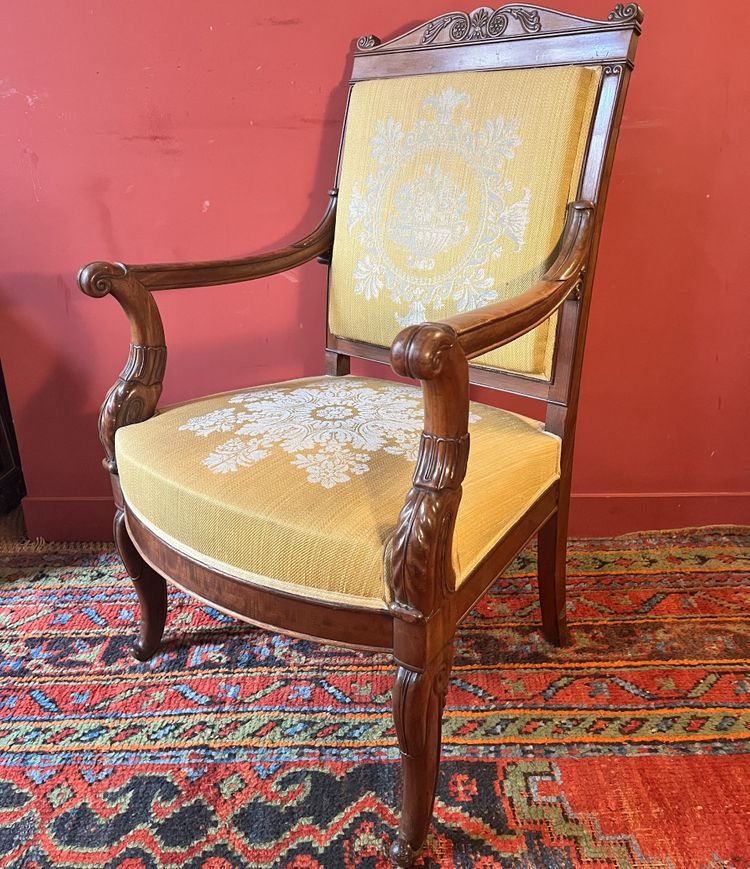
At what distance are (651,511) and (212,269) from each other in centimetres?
132

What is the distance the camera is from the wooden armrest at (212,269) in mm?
1103

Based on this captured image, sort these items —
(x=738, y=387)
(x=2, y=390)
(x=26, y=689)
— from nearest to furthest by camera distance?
(x=26, y=689) < (x=738, y=387) < (x=2, y=390)

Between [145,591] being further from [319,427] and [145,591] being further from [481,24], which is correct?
[481,24]

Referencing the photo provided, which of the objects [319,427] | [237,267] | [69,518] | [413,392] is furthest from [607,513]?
[69,518]

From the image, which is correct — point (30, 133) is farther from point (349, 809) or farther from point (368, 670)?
point (349, 809)

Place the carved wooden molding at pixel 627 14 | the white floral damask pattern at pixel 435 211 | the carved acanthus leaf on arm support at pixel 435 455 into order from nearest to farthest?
1. the carved acanthus leaf on arm support at pixel 435 455
2. the carved wooden molding at pixel 627 14
3. the white floral damask pattern at pixel 435 211

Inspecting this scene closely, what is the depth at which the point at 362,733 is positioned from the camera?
1.24 metres

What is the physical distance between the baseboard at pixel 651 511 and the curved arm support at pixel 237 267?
0.97 metres

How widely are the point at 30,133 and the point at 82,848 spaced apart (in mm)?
1462

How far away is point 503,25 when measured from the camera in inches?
48.4

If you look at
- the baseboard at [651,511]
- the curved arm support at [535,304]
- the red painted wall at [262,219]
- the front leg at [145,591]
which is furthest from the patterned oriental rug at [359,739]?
the curved arm support at [535,304]

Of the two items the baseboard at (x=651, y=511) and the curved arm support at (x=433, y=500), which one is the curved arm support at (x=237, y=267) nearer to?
the curved arm support at (x=433, y=500)

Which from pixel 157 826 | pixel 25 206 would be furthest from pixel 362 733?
pixel 25 206

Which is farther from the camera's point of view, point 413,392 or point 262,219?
point 262,219
